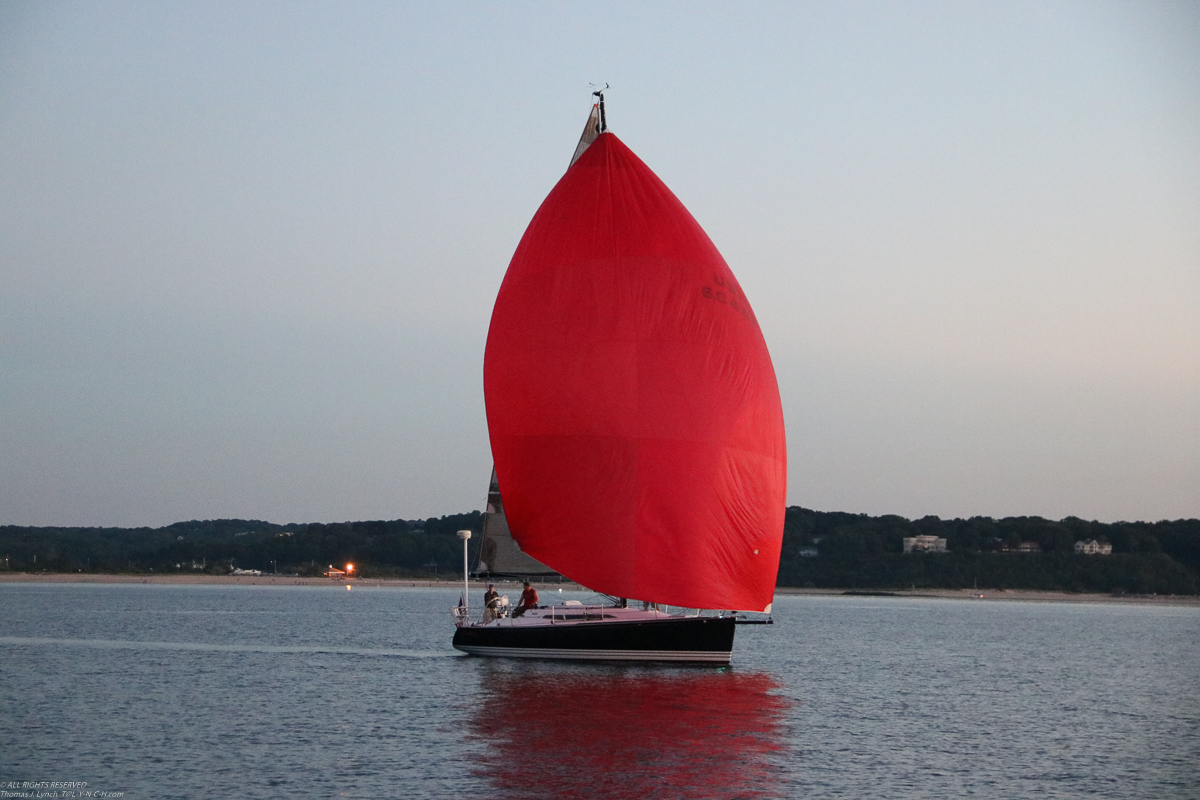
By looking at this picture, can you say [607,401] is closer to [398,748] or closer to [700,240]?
[700,240]

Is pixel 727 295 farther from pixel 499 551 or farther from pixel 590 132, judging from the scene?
pixel 499 551

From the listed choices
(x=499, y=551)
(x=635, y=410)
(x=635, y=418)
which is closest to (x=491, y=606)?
(x=499, y=551)

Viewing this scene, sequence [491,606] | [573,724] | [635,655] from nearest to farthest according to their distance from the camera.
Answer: [573,724] < [635,655] < [491,606]

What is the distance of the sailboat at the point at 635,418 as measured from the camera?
32.6 metres

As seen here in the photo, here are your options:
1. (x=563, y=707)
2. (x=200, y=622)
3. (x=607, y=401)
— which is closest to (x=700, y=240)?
(x=607, y=401)

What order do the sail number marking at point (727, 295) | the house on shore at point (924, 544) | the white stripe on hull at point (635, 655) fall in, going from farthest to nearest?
the house on shore at point (924, 544)
the white stripe on hull at point (635, 655)
the sail number marking at point (727, 295)

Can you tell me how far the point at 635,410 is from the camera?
32844mm

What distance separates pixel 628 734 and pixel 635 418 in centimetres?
951

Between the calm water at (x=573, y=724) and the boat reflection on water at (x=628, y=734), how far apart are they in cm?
8

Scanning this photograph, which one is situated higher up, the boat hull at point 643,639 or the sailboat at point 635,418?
the sailboat at point 635,418

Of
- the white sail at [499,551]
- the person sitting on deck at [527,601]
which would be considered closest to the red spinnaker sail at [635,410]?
the white sail at [499,551]

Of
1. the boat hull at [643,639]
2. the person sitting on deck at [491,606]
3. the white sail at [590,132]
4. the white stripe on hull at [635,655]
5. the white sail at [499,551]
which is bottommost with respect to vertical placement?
the white stripe on hull at [635,655]

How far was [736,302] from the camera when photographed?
34.8 metres

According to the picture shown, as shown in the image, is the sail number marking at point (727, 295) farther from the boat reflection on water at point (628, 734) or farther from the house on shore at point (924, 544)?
the house on shore at point (924, 544)
